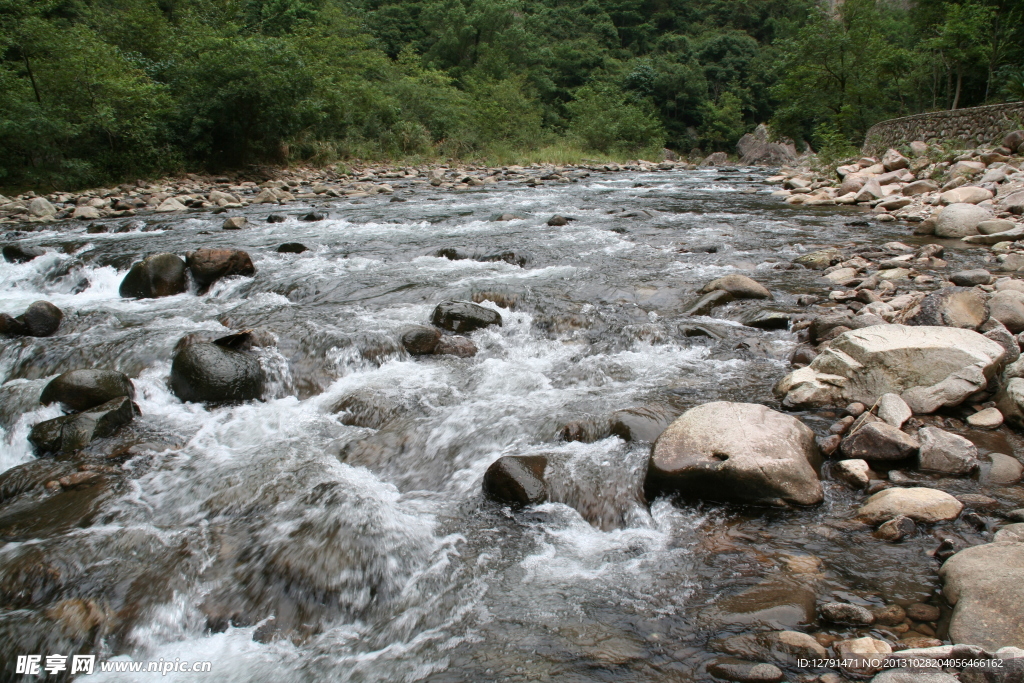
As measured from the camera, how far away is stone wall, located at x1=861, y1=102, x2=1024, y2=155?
14125 mm

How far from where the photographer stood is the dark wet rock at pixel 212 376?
4633 millimetres

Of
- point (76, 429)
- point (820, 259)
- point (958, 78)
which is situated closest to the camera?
point (76, 429)

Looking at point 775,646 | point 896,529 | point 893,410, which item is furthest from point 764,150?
point 775,646

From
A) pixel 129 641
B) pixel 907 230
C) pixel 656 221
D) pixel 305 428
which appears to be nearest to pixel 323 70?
pixel 656 221

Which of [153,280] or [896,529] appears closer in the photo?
[896,529]

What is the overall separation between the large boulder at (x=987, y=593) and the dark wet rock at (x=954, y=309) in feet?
8.76

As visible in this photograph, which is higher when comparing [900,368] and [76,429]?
[900,368]

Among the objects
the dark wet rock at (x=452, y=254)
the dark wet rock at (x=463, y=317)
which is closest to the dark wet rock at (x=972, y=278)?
the dark wet rock at (x=463, y=317)

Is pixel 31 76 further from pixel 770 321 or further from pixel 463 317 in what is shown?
pixel 770 321

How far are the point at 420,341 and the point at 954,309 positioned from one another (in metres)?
4.34

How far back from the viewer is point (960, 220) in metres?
8.41

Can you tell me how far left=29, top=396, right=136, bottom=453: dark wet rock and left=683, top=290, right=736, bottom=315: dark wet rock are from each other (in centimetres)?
502

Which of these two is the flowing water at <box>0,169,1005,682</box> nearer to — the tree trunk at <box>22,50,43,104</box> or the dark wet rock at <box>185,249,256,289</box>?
the dark wet rock at <box>185,249,256,289</box>

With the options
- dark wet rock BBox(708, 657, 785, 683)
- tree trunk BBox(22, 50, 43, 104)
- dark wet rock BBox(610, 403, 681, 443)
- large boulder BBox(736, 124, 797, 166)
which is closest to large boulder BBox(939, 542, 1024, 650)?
dark wet rock BBox(708, 657, 785, 683)
